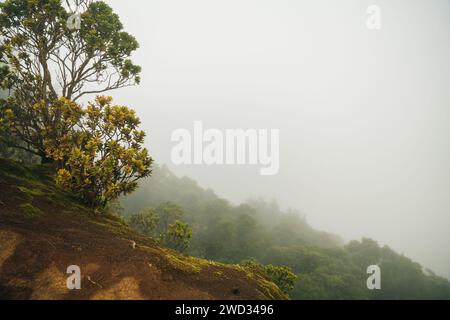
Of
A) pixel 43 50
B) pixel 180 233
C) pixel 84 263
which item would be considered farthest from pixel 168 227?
pixel 43 50

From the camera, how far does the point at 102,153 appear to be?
1425cm

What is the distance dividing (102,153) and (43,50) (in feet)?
27.1

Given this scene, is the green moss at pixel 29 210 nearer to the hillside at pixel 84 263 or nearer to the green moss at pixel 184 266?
the hillside at pixel 84 263

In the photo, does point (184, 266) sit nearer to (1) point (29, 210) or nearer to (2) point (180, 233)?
(1) point (29, 210)

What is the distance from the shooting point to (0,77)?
1612 centimetres

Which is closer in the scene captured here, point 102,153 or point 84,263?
point 84,263

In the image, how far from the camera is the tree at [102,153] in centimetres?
1322

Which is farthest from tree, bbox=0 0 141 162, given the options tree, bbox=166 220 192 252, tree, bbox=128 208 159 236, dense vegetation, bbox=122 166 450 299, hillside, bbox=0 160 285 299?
dense vegetation, bbox=122 166 450 299

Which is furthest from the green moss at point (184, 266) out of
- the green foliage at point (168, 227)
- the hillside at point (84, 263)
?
the green foliage at point (168, 227)

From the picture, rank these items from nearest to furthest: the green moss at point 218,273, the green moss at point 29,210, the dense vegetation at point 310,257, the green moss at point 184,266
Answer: the green moss at point 184,266
the green moss at point 218,273
the green moss at point 29,210
the dense vegetation at point 310,257

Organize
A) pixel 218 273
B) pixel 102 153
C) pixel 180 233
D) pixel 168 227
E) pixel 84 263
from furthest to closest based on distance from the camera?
pixel 168 227
pixel 180 233
pixel 102 153
pixel 218 273
pixel 84 263

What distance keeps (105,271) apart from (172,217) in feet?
143

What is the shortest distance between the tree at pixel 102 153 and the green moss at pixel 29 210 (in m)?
1.77

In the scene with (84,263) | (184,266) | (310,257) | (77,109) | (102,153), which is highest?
(77,109)
